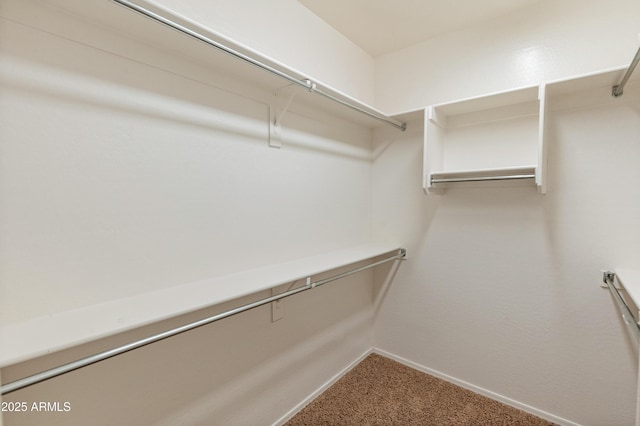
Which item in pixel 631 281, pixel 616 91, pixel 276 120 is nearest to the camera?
pixel 631 281

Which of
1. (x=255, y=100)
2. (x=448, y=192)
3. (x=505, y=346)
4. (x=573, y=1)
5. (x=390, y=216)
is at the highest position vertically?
(x=573, y=1)

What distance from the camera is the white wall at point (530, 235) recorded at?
1578 mm

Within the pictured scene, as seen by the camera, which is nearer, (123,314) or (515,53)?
(123,314)

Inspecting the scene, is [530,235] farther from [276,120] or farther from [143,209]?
[143,209]

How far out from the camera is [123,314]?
963 millimetres

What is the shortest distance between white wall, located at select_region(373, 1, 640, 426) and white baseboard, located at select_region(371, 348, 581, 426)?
15mm

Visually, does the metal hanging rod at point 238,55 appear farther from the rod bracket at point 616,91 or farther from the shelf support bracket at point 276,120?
the rod bracket at point 616,91

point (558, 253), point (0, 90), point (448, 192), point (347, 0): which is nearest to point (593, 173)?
point (558, 253)

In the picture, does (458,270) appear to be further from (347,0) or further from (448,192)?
(347,0)

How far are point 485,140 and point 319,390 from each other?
203 centimetres

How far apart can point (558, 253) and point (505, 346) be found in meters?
0.70

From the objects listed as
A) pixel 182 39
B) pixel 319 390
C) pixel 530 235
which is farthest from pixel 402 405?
pixel 182 39

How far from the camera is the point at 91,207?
1.04 m

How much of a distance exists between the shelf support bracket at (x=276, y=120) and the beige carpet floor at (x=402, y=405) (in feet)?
5.48
